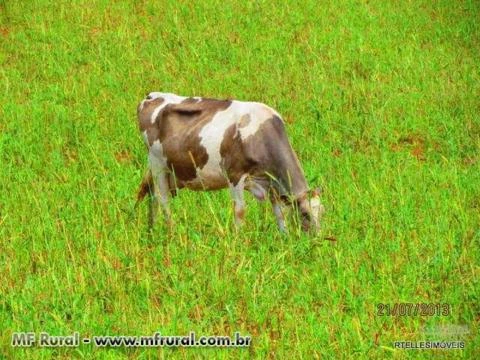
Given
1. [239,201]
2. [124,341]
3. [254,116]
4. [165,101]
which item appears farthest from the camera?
[165,101]

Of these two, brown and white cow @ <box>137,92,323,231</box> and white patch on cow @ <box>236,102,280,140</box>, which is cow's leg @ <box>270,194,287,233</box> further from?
white patch on cow @ <box>236,102,280,140</box>

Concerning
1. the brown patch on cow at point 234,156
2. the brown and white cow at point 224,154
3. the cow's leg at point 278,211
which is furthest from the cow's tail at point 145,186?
the cow's leg at point 278,211

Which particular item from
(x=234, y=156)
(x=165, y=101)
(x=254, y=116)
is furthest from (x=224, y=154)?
(x=165, y=101)

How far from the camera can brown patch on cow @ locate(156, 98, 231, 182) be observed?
7219 mm

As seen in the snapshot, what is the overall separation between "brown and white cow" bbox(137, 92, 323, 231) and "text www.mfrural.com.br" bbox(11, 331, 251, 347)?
189 centimetres

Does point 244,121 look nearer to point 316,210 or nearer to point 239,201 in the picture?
point 239,201

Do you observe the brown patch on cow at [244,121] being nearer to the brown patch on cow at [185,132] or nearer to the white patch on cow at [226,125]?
the white patch on cow at [226,125]

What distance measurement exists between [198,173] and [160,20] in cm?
793

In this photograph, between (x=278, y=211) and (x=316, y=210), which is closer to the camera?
(x=316, y=210)

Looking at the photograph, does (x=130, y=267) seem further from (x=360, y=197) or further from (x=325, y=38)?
(x=325, y=38)
